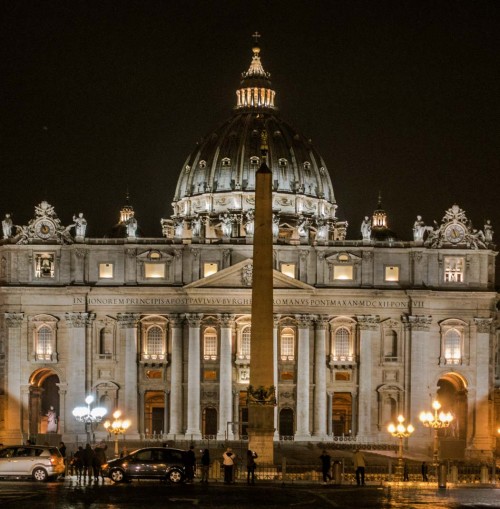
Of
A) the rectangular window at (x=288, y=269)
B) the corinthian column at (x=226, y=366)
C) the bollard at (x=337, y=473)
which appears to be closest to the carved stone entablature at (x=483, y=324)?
the rectangular window at (x=288, y=269)

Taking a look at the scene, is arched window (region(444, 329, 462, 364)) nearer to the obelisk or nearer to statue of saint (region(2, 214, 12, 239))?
statue of saint (region(2, 214, 12, 239))

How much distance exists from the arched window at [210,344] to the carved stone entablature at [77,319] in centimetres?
858

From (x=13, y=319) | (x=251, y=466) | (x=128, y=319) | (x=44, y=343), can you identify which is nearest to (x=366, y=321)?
(x=128, y=319)

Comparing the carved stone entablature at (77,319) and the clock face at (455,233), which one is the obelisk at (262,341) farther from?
the clock face at (455,233)

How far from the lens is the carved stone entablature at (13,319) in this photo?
112750 mm

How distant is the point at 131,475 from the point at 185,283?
171 feet

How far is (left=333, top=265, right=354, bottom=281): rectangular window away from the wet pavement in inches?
2044

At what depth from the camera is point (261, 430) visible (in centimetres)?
6322

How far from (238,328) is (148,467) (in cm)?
5191

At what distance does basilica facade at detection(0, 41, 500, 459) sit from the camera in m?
113

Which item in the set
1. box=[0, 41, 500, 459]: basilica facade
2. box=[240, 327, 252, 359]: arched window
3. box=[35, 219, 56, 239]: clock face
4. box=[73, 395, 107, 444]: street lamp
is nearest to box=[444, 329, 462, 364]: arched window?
box=[0, 41, 500, 459]: basilica facade

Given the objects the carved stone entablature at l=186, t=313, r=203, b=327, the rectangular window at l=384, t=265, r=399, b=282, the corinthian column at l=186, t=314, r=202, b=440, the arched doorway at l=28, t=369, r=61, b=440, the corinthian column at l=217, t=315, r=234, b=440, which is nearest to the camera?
the corinthian column at l=186, t=314, r=202, b=440

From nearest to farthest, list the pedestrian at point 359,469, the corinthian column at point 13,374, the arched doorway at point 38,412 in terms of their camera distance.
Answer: the pedestrian at point 359,469 → the corinthian column at point 13,374 → the arched doorway at point 38,412

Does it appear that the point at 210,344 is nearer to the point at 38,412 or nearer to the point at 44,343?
the point at 44,343
